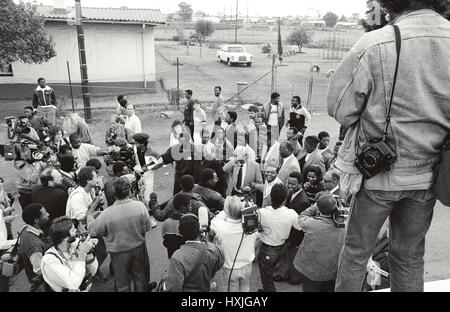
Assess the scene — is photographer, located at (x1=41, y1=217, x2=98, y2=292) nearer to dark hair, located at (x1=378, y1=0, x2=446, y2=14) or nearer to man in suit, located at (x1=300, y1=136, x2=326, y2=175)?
dark hair, located at (x1=378, y1=0, x2=446, y2=14)

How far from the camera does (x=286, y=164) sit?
6.99 m

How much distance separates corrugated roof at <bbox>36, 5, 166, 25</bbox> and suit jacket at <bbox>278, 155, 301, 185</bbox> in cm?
1437

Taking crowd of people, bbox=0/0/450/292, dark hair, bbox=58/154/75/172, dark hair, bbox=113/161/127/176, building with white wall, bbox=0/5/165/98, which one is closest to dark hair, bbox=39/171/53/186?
crowd of people, bbox=0/0/450/292

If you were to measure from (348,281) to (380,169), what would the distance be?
0.76m

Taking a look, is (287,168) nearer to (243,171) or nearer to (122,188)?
(243,171)

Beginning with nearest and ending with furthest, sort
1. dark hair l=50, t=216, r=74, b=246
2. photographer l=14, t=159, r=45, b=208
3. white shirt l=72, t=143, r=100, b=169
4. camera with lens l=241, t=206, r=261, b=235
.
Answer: dark hair l=50, t=216, r=74, b=246
camera with lens l=241, t=206, r=261, b=235
photographer l=14, t=159, r=45, b=208
white shirt l=72, t=143, r=100, b=169

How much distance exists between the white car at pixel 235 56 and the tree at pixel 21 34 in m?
15.7

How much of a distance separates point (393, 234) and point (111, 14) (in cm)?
1980

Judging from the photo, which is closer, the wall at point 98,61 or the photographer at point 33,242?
the photographer at point 33,242

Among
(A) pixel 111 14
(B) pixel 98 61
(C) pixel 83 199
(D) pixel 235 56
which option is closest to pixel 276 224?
(C) pixel 83 199

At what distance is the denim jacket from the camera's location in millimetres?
2098

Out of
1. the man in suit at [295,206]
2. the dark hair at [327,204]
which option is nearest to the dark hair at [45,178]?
the man in suit at [295,206]

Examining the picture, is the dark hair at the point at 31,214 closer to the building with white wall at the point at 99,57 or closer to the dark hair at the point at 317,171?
the dark hair at the point at 317,171

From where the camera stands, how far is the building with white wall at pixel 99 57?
60.6 feet
